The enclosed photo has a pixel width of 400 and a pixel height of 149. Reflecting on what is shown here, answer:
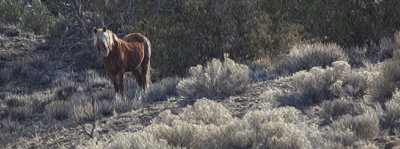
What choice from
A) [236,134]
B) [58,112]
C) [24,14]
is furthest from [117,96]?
[24,14]

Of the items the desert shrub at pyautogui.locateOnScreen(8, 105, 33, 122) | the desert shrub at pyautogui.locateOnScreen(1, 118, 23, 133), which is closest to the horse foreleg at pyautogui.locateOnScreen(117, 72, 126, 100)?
the desert shrub at pyautogui.locateOnScreen(1, 118, 23, 133)

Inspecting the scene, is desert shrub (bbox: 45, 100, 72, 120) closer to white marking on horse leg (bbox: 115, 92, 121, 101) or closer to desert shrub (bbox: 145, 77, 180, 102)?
white marking on horse leg (bbox: 115, 92, 121, 101)

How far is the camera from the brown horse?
768cm

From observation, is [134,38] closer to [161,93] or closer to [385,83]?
[161,93]

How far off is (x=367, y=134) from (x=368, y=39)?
283 inches

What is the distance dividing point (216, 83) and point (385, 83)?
2853mm

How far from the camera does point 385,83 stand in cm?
631

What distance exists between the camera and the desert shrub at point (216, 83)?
8078 millimetres

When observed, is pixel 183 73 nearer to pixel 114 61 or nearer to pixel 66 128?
pixel 114 61

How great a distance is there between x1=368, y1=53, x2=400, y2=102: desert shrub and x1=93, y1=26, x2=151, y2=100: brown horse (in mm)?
4143

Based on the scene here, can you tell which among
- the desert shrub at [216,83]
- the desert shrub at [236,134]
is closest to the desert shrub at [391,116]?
the desert shrub at [236,134]

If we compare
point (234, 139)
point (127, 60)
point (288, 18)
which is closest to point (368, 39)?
point (288, 18)

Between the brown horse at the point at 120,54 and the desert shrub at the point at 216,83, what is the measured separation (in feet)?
4.21

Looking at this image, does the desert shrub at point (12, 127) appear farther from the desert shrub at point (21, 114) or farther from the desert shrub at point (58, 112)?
the desert shrub at point (21, 114)
